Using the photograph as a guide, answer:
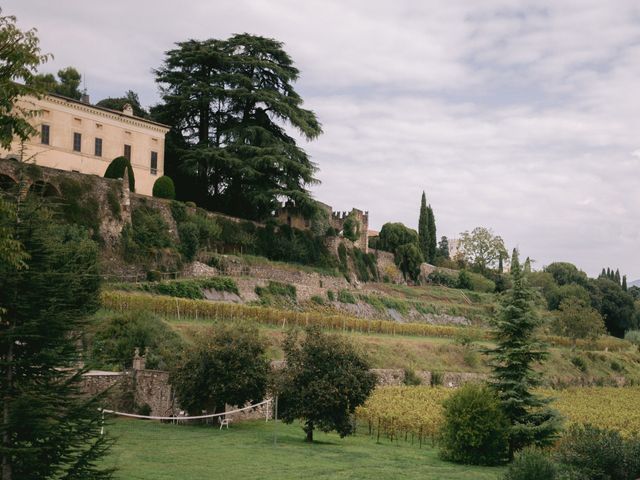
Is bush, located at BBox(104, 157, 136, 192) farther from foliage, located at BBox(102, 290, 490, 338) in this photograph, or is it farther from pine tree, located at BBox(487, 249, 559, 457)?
pine tree, located at BBox(487, 249, 559, 457)

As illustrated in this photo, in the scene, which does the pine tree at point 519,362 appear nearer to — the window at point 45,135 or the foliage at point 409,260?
the window at point 45,135

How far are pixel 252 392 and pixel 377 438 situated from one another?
5.71 meters

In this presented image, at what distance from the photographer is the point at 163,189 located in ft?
169

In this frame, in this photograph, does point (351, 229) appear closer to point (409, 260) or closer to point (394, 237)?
point (394, 237)

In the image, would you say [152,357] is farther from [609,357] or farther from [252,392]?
[609,357]

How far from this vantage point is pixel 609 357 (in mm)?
64688

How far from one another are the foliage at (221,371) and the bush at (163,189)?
24.3m

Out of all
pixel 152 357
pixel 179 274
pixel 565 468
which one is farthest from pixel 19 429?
pixel 179 274

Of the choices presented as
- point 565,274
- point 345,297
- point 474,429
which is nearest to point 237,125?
point 345,297

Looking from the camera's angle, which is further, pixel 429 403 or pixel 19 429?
pixel 429 403

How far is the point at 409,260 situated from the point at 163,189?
35.5m

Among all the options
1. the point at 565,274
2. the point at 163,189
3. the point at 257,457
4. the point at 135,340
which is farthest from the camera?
the point at 565,274

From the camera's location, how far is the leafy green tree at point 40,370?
1162 cm

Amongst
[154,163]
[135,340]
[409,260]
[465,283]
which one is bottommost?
[135,340]
